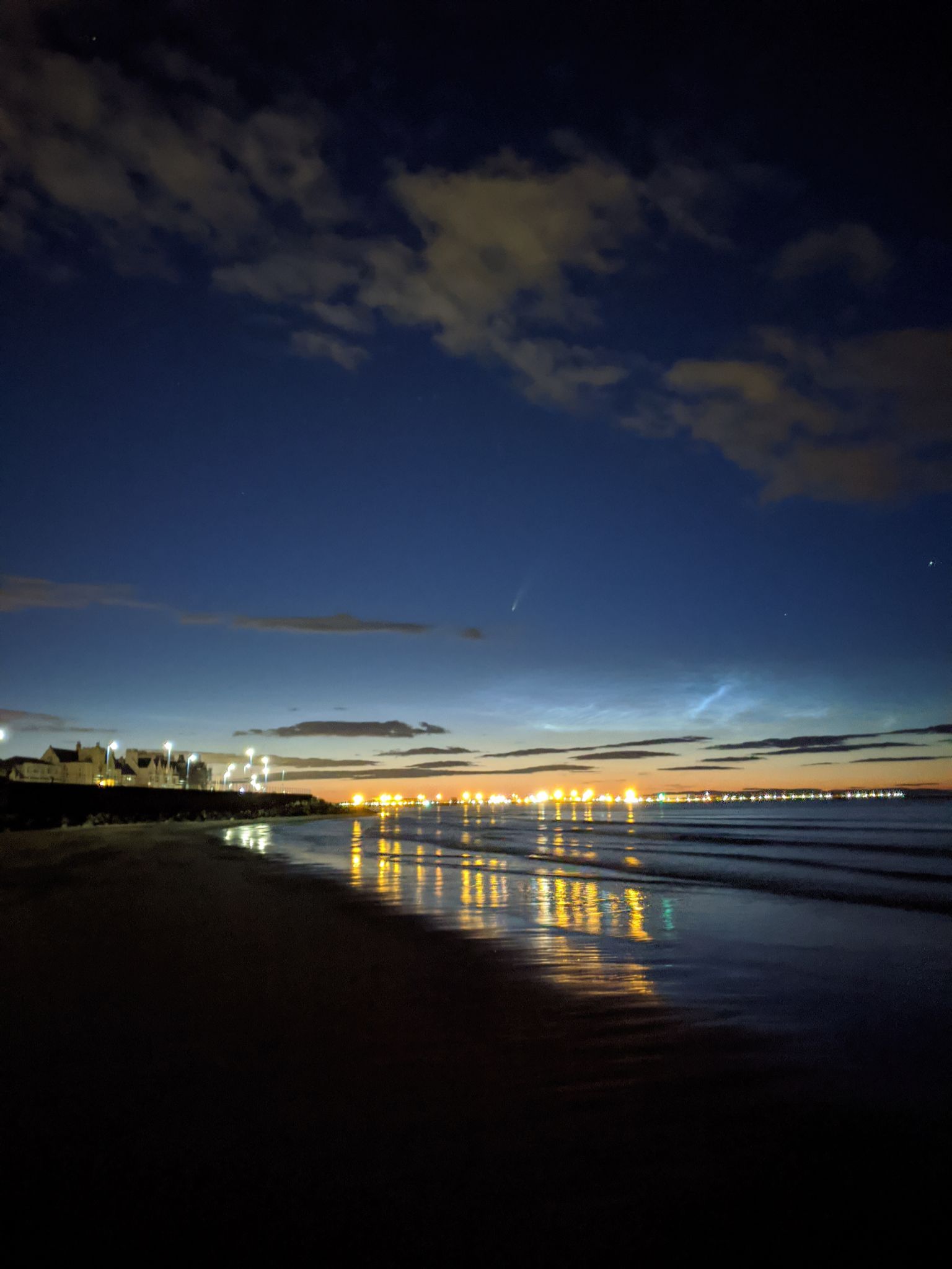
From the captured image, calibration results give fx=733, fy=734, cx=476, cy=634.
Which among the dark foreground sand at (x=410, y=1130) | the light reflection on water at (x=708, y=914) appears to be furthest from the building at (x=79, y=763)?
the dark foreground sand at (x=410, y=1130)

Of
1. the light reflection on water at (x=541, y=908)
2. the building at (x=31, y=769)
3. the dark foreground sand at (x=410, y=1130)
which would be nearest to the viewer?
the dark foreground sand at (x=410, y=1130)

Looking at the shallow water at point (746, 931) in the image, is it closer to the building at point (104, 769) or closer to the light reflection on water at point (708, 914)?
the light reflection on water at point (708, 914)

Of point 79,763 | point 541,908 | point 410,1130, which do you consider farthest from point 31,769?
point 410,1130

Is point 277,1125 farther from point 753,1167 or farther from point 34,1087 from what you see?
point 753,1167

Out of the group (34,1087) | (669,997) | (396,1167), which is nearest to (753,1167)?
(396,1167)

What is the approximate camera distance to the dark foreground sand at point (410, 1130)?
3.37 metres

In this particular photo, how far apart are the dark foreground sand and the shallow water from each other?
2.50 feet

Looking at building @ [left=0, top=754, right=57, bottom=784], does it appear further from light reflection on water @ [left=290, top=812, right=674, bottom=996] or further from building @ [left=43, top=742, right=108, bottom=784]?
light reflection on water @ [left=290, top=812, right=674, bottom=996]

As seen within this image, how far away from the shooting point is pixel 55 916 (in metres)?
11.7

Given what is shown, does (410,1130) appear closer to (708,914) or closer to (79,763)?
(708,914)

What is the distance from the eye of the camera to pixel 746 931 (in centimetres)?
1165

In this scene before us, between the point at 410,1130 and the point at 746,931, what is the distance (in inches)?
349

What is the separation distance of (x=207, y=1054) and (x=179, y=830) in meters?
44.8

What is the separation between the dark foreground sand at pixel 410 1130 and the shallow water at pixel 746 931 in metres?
0.76
